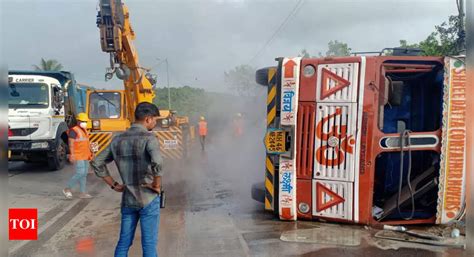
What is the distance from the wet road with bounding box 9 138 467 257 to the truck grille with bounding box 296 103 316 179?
2.59 ft

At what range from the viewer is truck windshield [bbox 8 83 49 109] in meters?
11.4

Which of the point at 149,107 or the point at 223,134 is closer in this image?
the point at 149,107

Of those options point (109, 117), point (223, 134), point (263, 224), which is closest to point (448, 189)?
point (263, 224)

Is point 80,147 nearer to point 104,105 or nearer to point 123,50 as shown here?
point 123,50

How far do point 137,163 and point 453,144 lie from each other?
389cm

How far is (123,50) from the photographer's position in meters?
9.74

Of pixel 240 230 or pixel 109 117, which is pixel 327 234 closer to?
pixel 240 230

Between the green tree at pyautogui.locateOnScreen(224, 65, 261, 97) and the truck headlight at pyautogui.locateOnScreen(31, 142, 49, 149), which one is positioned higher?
the green tree at pyautogui.locateOnScreen(224, 65, 261, 97)

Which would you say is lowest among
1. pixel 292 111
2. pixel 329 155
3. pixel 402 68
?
pixel 329 155

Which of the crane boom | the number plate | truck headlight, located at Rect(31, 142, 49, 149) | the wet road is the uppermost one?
the crane boom

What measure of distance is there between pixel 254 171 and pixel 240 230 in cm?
544

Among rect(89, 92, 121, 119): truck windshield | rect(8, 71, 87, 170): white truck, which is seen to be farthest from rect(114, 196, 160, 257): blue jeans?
rect(89, 92, 121, 119): truck windshield

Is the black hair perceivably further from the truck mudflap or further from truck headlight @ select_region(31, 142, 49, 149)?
truck headlight @ select_region(31, 142, 49, 149)

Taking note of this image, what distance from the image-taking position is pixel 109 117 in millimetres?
12742
